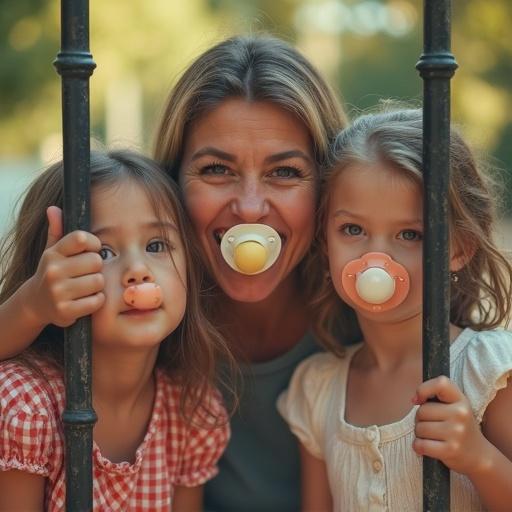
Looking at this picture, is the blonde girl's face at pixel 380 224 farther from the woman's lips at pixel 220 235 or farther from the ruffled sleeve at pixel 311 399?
the ruffled sleeve at pixel 311 399

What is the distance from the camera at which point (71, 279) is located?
221 centimetres

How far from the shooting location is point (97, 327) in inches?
101

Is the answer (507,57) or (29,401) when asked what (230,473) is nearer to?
(29,401)

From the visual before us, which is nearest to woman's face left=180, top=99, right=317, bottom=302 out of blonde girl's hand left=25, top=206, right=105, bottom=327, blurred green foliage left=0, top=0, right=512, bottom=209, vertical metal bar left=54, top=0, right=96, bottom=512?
blonde girl's hand left=25, top=206, right=105, bottom=327

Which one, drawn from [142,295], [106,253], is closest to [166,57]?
[106,253]

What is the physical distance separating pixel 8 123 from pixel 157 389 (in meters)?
13.3

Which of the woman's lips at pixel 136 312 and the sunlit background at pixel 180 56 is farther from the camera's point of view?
the sunlit background at pixel 180 56

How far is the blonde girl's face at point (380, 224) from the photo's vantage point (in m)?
2.68

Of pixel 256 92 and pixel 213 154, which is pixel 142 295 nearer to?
pixel 213 154

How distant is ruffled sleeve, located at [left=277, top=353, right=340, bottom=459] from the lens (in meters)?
3.09

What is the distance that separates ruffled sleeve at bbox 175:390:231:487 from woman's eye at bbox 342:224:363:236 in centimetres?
65

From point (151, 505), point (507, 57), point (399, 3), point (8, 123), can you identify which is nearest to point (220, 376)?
point (151, 505)

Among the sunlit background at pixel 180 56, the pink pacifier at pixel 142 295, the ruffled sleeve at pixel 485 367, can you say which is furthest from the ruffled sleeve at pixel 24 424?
the sunlit background at pixel 180 56

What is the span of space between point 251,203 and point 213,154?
8.7 inches
